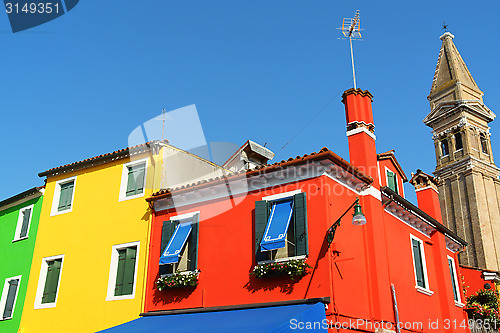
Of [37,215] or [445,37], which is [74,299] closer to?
Result: [37,215]

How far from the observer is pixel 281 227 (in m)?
11.9

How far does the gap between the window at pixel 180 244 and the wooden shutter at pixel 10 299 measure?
682 cm

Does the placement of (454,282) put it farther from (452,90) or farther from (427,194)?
(452,90)

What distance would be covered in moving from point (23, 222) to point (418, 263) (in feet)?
47.6

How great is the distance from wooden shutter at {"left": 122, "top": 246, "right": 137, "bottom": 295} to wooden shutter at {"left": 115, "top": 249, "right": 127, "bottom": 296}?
8cm

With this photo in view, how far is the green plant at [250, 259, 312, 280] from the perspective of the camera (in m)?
11.5

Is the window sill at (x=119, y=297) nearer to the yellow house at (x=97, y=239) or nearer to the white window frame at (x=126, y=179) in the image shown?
the yellow house at (x=97, y=239)

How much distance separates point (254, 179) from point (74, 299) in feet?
23.0

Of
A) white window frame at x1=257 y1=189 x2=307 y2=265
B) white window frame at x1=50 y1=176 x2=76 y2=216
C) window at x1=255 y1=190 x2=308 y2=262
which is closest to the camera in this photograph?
window at x1=255 y1=190 x2=308 y2=262

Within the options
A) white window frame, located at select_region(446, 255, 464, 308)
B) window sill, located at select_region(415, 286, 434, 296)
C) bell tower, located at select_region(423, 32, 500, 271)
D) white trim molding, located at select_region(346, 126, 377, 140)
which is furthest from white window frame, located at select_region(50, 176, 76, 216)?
bell tower, located at select_region(423, 32, 500, 271)

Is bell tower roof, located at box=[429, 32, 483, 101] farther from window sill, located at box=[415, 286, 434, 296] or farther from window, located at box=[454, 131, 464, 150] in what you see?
window sill, located at box=[415, 286, 434, 296]

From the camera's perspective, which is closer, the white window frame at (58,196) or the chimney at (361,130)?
the chimney at (361,130)

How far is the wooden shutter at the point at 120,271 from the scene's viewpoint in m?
14.7

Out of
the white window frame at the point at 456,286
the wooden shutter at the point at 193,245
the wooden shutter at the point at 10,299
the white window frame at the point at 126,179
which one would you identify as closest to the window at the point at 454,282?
A: the white window frame at the point at 456,286
